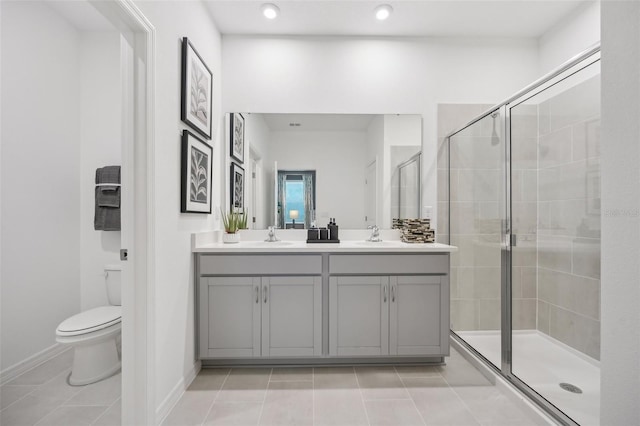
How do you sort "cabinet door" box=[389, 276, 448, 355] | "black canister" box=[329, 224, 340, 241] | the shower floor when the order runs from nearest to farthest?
1. the shower floor
2. "cabinet door" box=[389, 276, 448, 355]
3. "black canister" box=[329, 224, 340, 241]

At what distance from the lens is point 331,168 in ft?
8.89

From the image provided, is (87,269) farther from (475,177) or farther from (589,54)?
(589,54)

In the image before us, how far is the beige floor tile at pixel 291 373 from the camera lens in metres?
2.04

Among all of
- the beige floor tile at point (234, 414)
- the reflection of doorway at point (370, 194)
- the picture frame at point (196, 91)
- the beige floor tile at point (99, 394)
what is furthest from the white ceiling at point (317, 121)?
the beige floor tile at point (99, 394)

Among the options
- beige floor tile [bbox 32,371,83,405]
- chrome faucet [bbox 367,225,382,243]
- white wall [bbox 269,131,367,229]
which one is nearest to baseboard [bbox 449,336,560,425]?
chrome faucet [bbox 367,225,382,243]

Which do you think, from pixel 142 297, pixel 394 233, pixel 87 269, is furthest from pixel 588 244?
pixel 87 269

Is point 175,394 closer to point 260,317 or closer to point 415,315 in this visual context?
point 260,317

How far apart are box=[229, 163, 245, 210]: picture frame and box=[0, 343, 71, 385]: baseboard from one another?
1676 mm

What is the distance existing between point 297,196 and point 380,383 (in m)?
1.55

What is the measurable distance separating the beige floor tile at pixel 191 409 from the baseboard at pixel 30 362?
1185 millimetres

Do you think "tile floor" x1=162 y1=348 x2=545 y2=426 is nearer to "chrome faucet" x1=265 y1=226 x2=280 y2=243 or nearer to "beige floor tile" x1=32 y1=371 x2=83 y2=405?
"beige floor tile" x1=32 y1=371 x2=83 y2=405

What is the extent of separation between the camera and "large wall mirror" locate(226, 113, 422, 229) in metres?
2.67

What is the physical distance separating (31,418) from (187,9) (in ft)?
8.25

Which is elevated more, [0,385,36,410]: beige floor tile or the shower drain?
the shower drain
